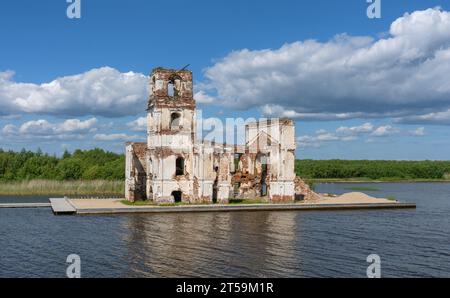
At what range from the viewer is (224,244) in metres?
22.4

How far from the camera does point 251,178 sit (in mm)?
43688

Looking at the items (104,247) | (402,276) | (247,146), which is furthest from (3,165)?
(402,276)

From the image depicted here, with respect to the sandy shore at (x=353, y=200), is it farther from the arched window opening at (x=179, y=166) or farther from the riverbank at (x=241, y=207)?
the arched window opening at (x=179, y=166)

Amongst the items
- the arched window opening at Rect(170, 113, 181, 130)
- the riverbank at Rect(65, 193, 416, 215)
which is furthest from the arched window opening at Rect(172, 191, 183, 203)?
the arched window opening at Rect(170, 113, 181, 130)

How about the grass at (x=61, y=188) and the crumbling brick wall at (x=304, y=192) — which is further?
the grass at (x=61, y=188)

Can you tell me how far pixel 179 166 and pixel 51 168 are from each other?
124 feet

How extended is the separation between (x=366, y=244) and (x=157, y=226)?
1100cm

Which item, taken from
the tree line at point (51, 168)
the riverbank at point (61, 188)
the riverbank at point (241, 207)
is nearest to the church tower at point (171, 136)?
the riverbank at point (241, 207)

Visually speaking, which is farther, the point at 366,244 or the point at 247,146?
the point at 247,146

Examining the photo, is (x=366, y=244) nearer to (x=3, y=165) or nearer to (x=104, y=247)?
(x=104, y=247)

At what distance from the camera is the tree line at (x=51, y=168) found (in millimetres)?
69750

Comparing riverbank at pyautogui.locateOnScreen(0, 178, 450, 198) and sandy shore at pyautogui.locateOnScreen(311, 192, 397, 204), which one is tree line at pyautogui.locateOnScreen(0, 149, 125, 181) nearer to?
riverbank at pyautogui.locateOnScreen(0, 178, 450, 198)

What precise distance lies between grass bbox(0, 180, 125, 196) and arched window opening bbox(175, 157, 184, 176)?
15.2 m

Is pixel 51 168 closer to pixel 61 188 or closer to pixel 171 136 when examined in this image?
pixel 61 188
